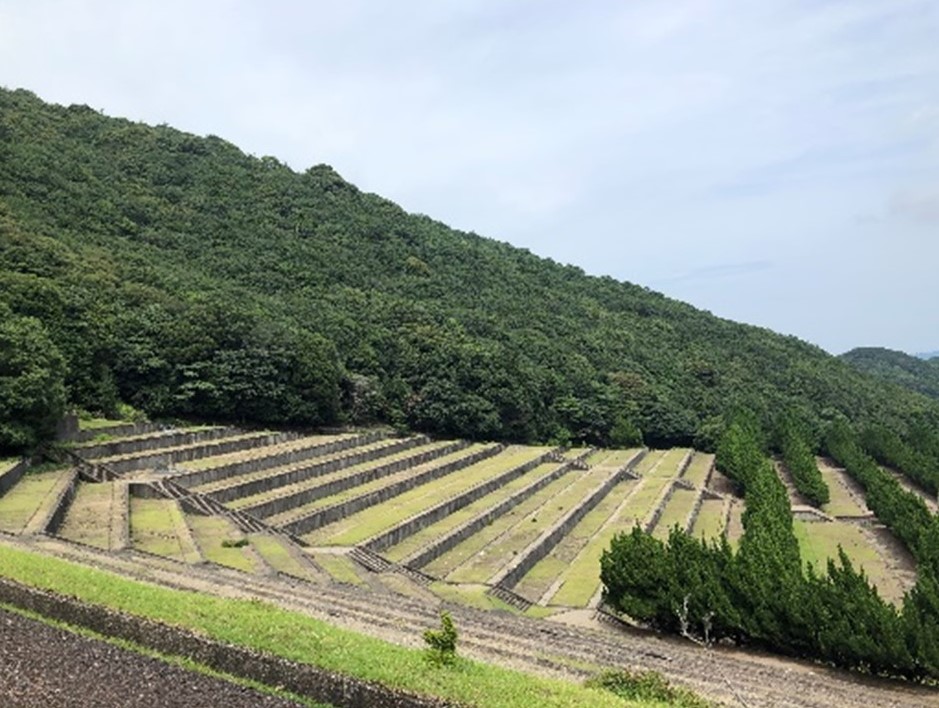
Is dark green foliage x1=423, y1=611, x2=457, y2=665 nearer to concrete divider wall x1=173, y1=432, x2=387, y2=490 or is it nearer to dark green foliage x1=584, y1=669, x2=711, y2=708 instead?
dark green foliage x1=584, y1=669, x2=711, y2=708

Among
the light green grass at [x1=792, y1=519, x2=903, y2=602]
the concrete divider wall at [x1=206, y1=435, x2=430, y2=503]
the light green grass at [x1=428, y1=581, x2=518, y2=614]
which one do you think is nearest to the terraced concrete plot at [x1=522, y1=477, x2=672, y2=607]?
the light green grass at [x1=428, y1=581, x2=518, y2=614]

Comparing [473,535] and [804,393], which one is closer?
[473,535]

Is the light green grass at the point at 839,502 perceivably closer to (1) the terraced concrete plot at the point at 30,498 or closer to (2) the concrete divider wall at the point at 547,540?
(2) the concrete divider wall at the point at 547,540

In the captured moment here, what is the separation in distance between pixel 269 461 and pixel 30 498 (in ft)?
39.0

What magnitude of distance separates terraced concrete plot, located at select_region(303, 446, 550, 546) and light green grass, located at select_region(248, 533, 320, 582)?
191cm

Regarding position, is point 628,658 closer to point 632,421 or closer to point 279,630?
point 279,630

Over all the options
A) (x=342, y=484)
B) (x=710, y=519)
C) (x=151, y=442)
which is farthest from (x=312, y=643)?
(x=710, y=519)

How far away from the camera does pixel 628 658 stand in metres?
16.2

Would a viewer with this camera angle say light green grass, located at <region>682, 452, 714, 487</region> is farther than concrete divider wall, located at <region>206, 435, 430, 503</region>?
Yes

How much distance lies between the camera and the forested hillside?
40.9m

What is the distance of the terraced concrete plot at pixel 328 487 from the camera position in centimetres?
2867

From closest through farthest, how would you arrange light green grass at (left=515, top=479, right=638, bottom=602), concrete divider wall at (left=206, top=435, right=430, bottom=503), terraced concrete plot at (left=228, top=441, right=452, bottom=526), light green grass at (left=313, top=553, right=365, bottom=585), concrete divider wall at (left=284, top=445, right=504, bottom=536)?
1. light green grass at (left=313, top=553, right=365, bottom=585)
2. light green grass at (left=515, top=479, right=638, bottom=602)
3. concrete divider wall at (left=284, top=445, right=504, bottom=536)
4. terraced concrete plot at (left=228, top=441, right=452, bottom=526)
5. concrete divider wall at (left=206, top=435, right=430, bottom=503)

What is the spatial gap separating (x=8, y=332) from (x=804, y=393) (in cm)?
7773

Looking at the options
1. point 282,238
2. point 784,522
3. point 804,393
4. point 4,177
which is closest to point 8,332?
point 784,522
